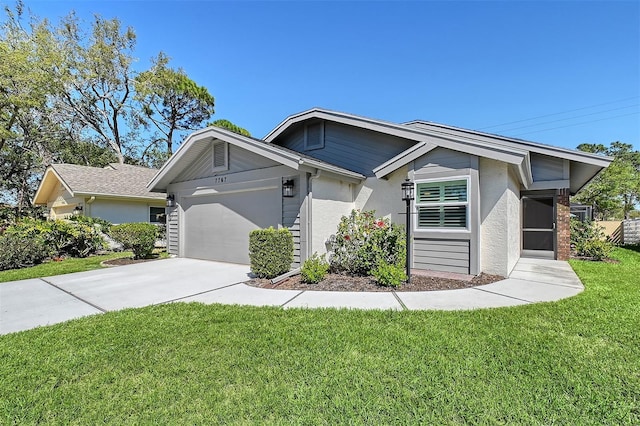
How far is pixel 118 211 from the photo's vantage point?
14703 millimetres

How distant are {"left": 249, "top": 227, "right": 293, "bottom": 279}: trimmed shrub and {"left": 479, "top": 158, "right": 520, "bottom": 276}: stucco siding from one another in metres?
4.62

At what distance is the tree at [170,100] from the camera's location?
22.5 metres

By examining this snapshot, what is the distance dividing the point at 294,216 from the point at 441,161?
3.70 meters

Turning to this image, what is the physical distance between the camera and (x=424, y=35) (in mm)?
10859

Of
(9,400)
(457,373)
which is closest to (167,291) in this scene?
(9,400)

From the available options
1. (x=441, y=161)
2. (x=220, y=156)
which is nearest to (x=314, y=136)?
(x=220, y=156)

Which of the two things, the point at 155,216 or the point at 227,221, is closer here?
the point at 227,221

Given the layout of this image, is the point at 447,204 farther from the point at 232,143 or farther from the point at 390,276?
the point at 232,143

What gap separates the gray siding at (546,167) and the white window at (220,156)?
9343 millimetres

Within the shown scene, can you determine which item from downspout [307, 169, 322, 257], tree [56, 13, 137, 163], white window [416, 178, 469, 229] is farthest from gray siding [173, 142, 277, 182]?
tree [56, 13, 137, 163]

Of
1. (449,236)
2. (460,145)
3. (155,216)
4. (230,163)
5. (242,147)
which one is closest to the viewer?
(460,145)

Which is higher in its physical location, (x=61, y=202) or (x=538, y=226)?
(x=61, y=202)

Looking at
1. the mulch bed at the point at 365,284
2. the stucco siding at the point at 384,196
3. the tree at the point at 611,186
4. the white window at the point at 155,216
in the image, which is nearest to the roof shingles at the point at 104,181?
the white window at the point at 155,216

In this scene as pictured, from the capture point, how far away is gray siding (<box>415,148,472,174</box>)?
6.29 metres
